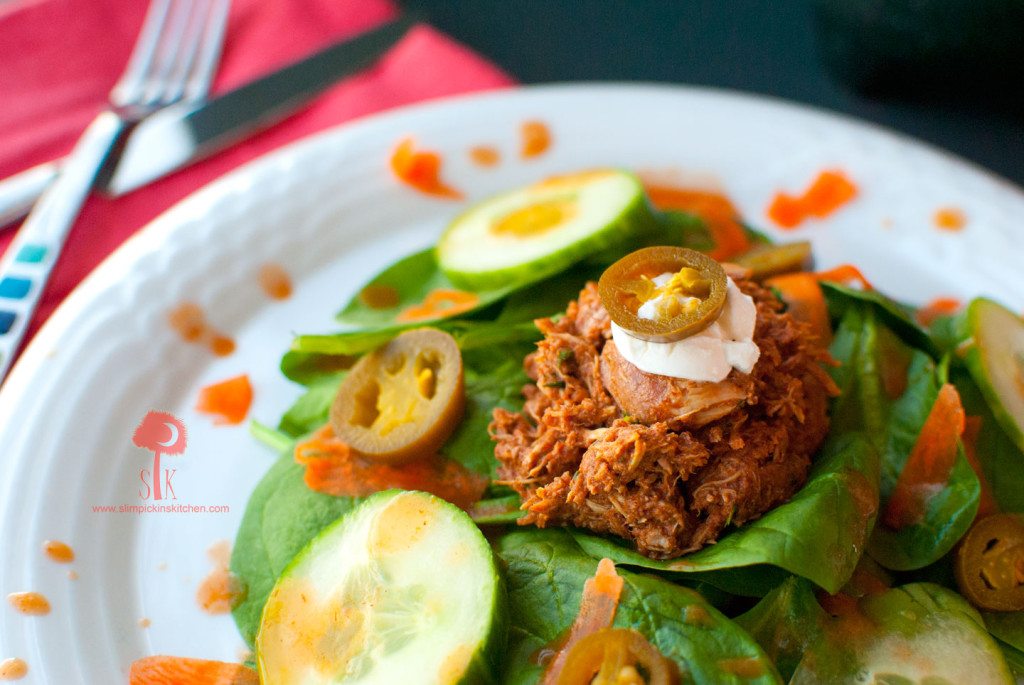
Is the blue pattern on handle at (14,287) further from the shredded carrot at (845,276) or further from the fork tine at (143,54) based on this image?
the shredded carrot at (845,276)

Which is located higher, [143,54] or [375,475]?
[143,54]

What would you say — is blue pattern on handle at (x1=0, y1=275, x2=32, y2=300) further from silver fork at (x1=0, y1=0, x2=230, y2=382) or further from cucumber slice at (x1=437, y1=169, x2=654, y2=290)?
cucumber slice at (x1=437, y1=169, x2=654, y2=290)

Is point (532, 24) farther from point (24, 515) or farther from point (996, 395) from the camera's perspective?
point (24, 515)

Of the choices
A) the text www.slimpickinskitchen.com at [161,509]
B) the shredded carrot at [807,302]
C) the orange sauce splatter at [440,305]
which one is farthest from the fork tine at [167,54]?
the shredded carrot at [807,302]

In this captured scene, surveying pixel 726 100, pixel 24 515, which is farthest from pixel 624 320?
pixel 726 100

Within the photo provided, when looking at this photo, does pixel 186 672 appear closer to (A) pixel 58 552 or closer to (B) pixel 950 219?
(A) pixel 58 552

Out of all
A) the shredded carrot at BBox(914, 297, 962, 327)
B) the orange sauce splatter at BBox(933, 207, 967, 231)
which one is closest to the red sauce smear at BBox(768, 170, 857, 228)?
the orange sauce splatter at BBox(933, 207, 967, 231)

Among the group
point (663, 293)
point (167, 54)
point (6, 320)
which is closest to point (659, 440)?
point (663, 293)

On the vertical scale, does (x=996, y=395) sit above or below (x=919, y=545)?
above
